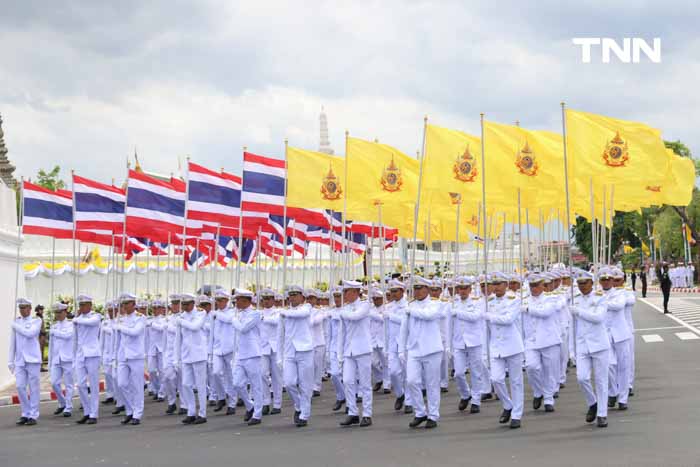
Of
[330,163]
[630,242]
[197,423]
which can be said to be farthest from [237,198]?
[630,242]

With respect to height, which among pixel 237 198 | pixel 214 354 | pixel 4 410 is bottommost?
pixel 4 410

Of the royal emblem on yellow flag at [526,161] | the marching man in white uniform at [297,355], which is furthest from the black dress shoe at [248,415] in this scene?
the royal emblem on yellow flag at [526,161]

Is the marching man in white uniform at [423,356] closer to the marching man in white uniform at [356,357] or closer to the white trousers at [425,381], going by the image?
the white trousers at [425,381]

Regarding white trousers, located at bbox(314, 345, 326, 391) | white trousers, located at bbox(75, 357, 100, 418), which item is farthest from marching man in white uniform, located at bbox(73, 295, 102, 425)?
white trousers, located at bbox(314, 345, 326, 391)

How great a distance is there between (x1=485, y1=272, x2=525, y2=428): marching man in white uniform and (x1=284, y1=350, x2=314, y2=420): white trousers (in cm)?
233

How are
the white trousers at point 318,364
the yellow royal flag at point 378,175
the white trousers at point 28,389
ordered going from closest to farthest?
the white trousers at point 28,389, the white trousers at point 318,364, the yellow royal flag at point 378,175

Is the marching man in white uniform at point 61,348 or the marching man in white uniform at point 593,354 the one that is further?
the marching man in white uniform at point 61,348

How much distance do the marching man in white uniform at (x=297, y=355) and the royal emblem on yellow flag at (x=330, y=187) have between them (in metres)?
6.61

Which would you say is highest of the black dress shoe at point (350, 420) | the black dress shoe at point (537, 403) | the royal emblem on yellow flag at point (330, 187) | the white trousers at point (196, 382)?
the royal emblem on yellow flag at point (330, 187)

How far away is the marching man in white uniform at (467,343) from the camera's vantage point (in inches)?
522

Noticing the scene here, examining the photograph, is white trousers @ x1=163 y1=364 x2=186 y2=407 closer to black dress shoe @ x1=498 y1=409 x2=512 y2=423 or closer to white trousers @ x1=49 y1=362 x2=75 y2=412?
white trousers @ x1=49 y1=362 x2=75 y2=412

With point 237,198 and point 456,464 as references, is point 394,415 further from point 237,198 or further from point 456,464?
point 237,198

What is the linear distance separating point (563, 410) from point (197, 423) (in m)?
4.78

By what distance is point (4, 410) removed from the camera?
1670 centimetres
